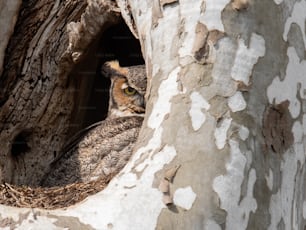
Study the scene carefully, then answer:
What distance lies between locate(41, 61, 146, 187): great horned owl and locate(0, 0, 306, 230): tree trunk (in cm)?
142

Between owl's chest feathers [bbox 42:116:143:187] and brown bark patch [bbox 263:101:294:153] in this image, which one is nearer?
brown bark patch [bbox 263:101:294:153]

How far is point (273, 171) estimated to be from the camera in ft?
8.10

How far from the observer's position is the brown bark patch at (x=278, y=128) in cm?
248

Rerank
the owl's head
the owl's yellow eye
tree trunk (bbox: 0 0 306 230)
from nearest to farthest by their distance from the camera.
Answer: tree trunk (bbox: 0 0 306 230)
the owl's head
the owl's yellow eye

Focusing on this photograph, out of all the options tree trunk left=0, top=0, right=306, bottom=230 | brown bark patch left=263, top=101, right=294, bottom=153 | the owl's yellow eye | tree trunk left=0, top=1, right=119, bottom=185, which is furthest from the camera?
the owl's yellow eye

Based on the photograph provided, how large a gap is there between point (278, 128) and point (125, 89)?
207cm

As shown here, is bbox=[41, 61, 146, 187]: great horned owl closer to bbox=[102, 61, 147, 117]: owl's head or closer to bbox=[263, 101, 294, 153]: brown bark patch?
bbox=[102, 61, 147, 117]: owl's head

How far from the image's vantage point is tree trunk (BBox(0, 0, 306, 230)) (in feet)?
7.62

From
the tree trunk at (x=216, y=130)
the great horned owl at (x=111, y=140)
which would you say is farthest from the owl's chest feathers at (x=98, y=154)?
the tree trunk at (x=216, y=130)

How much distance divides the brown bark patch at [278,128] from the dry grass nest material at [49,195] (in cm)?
100

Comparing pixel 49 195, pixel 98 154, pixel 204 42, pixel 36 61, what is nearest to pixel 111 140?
pixel 98 154

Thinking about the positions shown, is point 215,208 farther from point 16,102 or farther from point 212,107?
point 16,102

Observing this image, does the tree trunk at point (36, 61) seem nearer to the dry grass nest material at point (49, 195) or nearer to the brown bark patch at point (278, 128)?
the dry grass nest material at point (49, 195)

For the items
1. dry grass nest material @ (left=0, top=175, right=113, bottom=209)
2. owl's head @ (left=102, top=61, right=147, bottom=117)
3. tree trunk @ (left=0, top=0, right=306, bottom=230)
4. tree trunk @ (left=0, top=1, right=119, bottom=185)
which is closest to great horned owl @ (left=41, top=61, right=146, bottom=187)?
owl's head @ (left=102, top=61, right=147, bottom=117)
